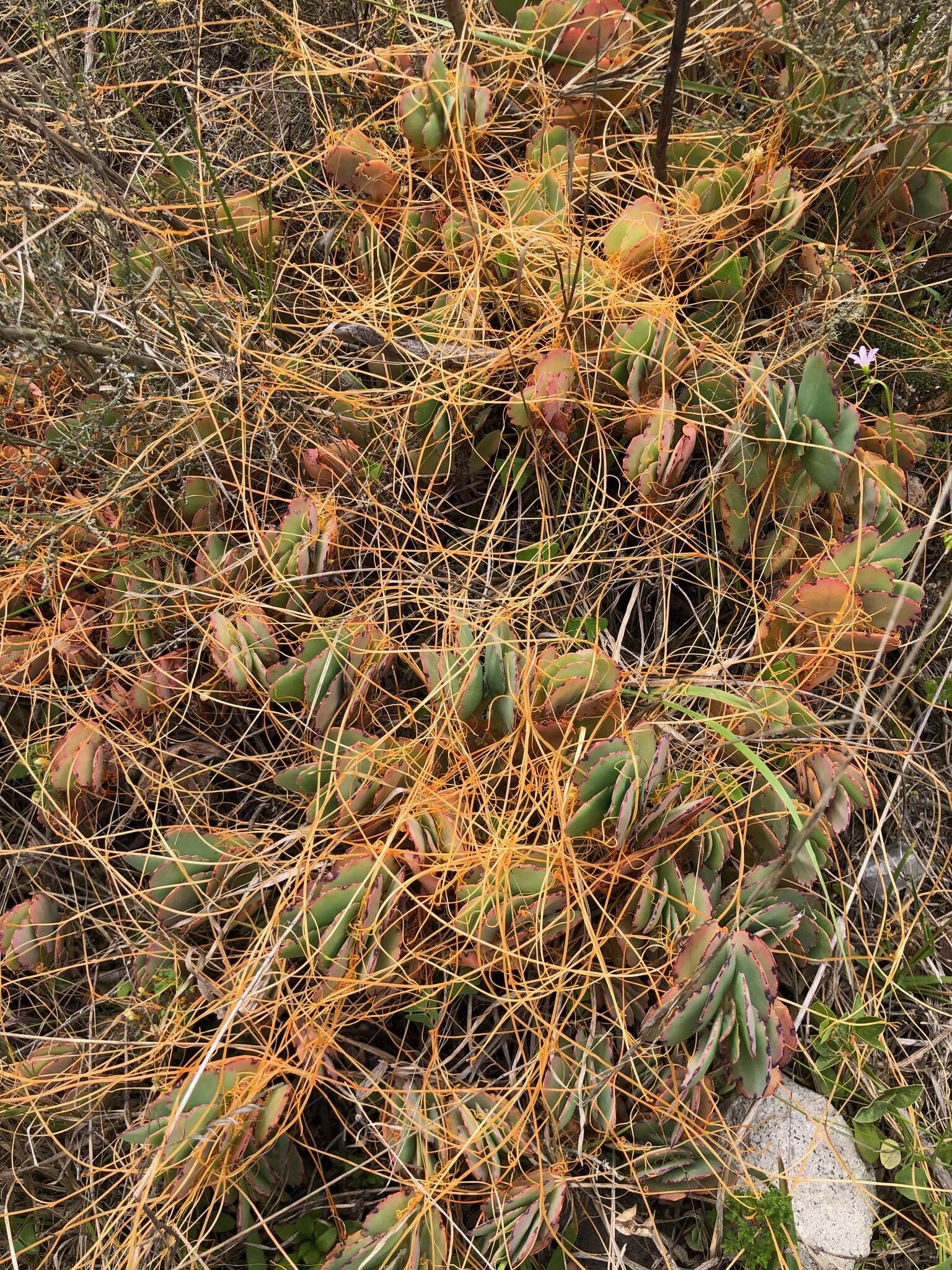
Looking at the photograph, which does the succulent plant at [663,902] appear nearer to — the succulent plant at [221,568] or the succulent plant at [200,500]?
the succulent plant at [221,568]

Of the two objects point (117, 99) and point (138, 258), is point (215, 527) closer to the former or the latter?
point (138, 258)

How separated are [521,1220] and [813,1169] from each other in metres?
0.42

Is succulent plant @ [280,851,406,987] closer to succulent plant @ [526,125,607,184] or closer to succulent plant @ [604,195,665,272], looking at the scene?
succulent plant @ [604,195,665,272]

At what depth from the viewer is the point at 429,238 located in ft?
5.44

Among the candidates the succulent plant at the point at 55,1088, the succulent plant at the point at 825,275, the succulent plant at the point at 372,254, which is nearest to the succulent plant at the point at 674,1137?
the succulent plant at the point at 55,1088

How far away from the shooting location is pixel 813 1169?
50.1 inches

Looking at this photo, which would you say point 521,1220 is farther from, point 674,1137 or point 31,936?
point 31,936

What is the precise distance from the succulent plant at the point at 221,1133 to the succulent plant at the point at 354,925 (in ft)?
0.54

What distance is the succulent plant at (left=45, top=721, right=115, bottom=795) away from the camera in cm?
142

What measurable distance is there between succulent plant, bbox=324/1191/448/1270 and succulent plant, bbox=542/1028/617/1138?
19cm

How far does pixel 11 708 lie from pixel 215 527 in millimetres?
452

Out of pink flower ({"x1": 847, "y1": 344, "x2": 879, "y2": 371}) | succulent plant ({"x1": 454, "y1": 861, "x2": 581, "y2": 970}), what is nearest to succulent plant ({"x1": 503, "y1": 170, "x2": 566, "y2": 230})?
pink flower ({"x1": 847, "y1": 344, "x2": 879, "y2": 371})

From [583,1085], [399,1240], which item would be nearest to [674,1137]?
[583,1085]

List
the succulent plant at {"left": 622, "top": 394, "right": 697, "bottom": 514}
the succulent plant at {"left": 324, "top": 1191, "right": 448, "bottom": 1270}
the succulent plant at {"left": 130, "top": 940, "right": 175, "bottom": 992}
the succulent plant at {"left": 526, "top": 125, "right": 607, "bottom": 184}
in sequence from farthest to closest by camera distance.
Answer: the succulent plant at {"left": 526, "top": 125, "right": 607, "bottom": 184}, the succulent plant at {"left": 622, "top": 394, "right": 697, "bottom": 514}, the succulent plant at {"left": 130, "top": 940, "right": 175, "bottom": 992}, the succulent plant at {"left": 324, "top": 1191, "right": 448, "bottom": 1270}
